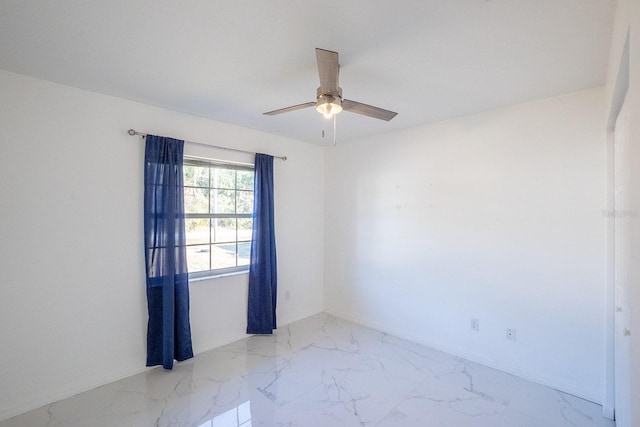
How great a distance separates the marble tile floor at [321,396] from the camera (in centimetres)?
201

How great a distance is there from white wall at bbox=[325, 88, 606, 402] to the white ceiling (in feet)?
1.42

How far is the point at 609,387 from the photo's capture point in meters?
2.09

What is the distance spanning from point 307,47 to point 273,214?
212 centimetres

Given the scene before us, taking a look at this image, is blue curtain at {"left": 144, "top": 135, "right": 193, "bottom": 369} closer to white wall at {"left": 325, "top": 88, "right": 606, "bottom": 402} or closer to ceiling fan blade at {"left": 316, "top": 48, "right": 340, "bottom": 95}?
ceiling fan blade at {"left": 316, "top": 48, "right": 340, "bottom": 95}

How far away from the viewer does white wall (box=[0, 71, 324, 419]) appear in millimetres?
2074

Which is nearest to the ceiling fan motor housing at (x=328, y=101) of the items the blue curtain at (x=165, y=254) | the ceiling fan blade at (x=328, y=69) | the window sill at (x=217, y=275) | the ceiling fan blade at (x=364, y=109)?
the ceiling fan blade at (x=328, y=69)

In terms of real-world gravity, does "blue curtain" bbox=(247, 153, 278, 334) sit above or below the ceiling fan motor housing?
below

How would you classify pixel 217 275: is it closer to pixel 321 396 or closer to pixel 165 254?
pixel 165 254

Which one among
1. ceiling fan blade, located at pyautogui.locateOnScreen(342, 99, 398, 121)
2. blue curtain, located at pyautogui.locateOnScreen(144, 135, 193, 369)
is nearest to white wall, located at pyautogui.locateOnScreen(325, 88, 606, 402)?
ceiling fan blade, located at pyautogui.locateOnScreen(342, 99, 398, 121)

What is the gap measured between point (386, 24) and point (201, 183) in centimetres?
239

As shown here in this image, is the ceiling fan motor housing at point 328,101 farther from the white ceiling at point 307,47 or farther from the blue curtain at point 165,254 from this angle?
the blue curtain at point 165,254

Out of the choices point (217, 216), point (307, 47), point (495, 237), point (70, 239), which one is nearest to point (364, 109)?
point (307, 47)

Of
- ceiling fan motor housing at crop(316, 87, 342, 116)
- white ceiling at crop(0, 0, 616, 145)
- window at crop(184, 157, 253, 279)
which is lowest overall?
window at crop(184, 157, 253, 279)

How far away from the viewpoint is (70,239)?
2303 millimetres
